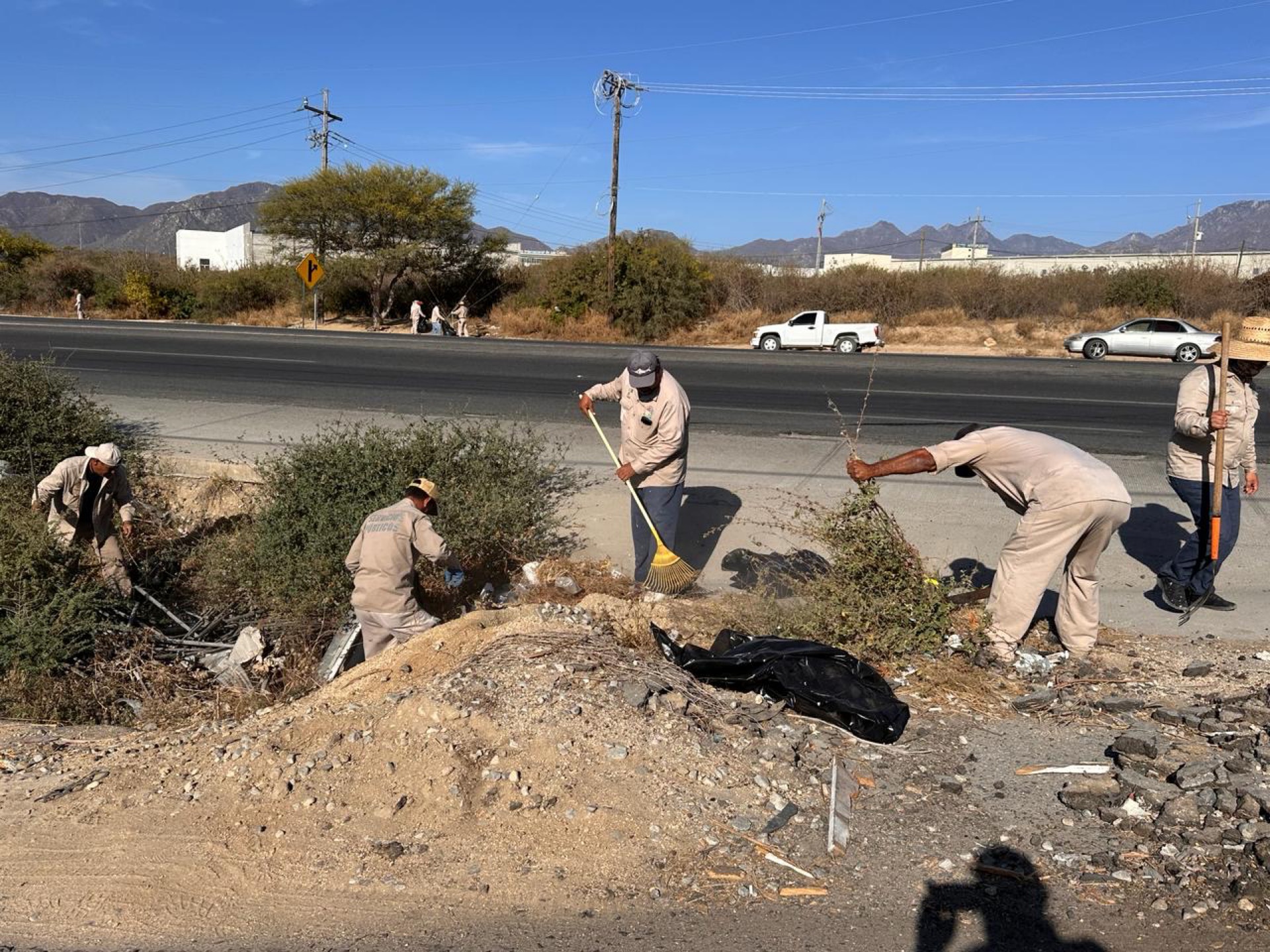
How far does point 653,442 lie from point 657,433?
2.8 inches

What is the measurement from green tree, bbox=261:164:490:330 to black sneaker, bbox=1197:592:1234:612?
41781mm

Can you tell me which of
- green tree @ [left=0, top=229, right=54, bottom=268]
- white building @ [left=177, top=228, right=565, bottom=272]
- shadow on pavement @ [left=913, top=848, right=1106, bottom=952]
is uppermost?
white building @ [left=177, top=228, right=565, bottom=272]

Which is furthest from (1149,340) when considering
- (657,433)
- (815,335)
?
→ (657,433)

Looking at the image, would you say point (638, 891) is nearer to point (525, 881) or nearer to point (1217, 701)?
point (525, 881)

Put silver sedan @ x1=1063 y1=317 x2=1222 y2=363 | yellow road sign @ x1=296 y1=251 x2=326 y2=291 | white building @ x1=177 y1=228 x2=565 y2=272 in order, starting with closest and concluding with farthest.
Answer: silver sedan @ x1=1063 y1=317 x2=1222 y2=363 → yellow road sign @ x1=296 y1=251 x2=326 y2=291 → white building @ x1=177 y1=228 x2=565 y2=272

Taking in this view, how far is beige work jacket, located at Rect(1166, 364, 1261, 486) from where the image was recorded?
6688mm

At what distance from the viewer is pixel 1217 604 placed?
721 centimetres

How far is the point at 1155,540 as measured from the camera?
28.9ft

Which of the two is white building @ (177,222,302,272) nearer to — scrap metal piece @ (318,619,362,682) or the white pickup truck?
the white pickup truck

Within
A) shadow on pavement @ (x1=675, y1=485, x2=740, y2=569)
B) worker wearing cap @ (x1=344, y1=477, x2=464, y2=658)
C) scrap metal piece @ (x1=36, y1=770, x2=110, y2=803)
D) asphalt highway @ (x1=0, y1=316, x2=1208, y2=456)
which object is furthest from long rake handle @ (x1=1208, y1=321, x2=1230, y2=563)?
scrap metal piece @ (x1=36, y1=770, x2=110, y2=803)

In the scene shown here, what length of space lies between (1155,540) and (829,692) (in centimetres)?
504

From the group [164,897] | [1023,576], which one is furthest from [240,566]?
[1023,576]

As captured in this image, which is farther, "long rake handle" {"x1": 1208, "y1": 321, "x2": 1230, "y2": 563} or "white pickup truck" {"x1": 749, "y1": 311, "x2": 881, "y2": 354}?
"white pickup truck" {"x1": 749, "y1": 311, "x2": 881, "y2": 354}

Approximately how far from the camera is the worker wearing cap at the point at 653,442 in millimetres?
7270
